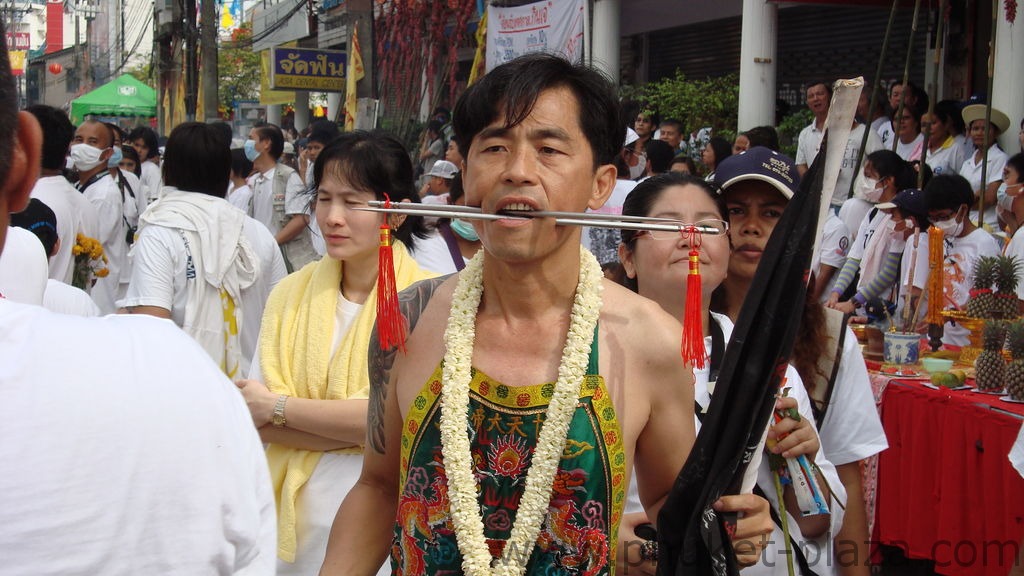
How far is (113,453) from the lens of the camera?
3.48 ft

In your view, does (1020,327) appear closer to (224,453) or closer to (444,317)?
(444,317)

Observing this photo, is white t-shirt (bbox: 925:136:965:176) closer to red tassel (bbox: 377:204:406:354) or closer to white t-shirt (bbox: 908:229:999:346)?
white t-shirt (bbox: 908:229:999:346)

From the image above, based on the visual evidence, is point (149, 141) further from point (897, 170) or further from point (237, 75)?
point (237, 75)

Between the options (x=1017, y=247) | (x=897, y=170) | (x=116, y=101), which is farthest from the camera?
(x=116, y=101)

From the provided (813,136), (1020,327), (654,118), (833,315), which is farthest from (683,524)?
(654,118)

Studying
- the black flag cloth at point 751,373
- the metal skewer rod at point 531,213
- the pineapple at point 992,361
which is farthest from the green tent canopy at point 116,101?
the black flag cloth at point 751,373

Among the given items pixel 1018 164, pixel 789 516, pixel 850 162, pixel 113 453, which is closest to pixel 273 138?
pixel 850 162

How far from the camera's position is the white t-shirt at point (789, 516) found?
8.70ft

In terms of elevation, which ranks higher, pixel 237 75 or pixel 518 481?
pixel 237 75

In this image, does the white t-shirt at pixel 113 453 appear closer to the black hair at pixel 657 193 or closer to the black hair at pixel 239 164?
the black hair at pixel 657 193

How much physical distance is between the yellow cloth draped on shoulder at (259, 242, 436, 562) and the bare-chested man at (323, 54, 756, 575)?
0.73 meters

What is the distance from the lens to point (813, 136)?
34.2 feet

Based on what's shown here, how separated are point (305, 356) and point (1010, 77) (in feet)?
26.6

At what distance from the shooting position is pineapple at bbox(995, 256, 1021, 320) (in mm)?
5570
